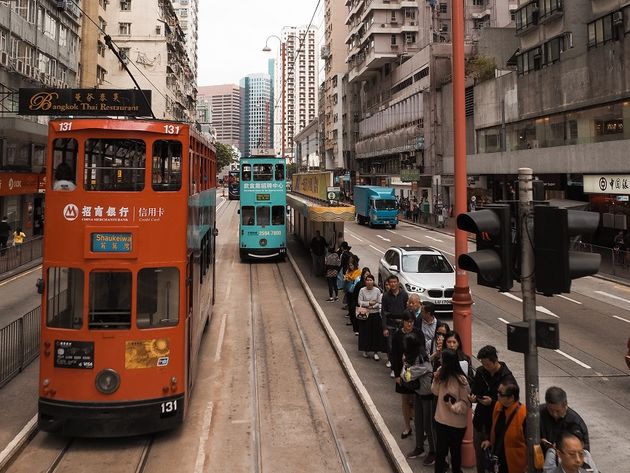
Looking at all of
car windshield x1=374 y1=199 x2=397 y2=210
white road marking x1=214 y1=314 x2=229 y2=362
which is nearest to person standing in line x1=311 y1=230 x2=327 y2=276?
white road marking x1=214 y1=314 x2=229 y2=362

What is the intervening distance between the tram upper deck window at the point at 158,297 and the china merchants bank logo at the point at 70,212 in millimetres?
1154

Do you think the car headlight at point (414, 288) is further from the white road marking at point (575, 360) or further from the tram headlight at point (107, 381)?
the tram headlight at point (107, 381)

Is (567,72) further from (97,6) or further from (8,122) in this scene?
(97,6)

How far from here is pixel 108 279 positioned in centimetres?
733

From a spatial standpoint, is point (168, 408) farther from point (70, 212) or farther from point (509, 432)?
point (509, 432)

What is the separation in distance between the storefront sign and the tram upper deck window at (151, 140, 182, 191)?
75.6 feet

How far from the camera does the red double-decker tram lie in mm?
7250

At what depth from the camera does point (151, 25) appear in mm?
56438

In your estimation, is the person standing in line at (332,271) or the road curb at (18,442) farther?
→ the person standing in line at (332,271)

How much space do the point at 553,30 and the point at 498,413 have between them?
32784 mm

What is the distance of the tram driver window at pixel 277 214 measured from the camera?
80.3 feet

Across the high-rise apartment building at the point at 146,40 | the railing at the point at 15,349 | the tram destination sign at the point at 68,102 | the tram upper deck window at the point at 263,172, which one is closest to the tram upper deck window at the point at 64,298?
the railing at the point at 15,349

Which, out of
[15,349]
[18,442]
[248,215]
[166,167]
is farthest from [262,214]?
[18,442]

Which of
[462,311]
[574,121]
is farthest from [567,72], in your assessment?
[462,311]
